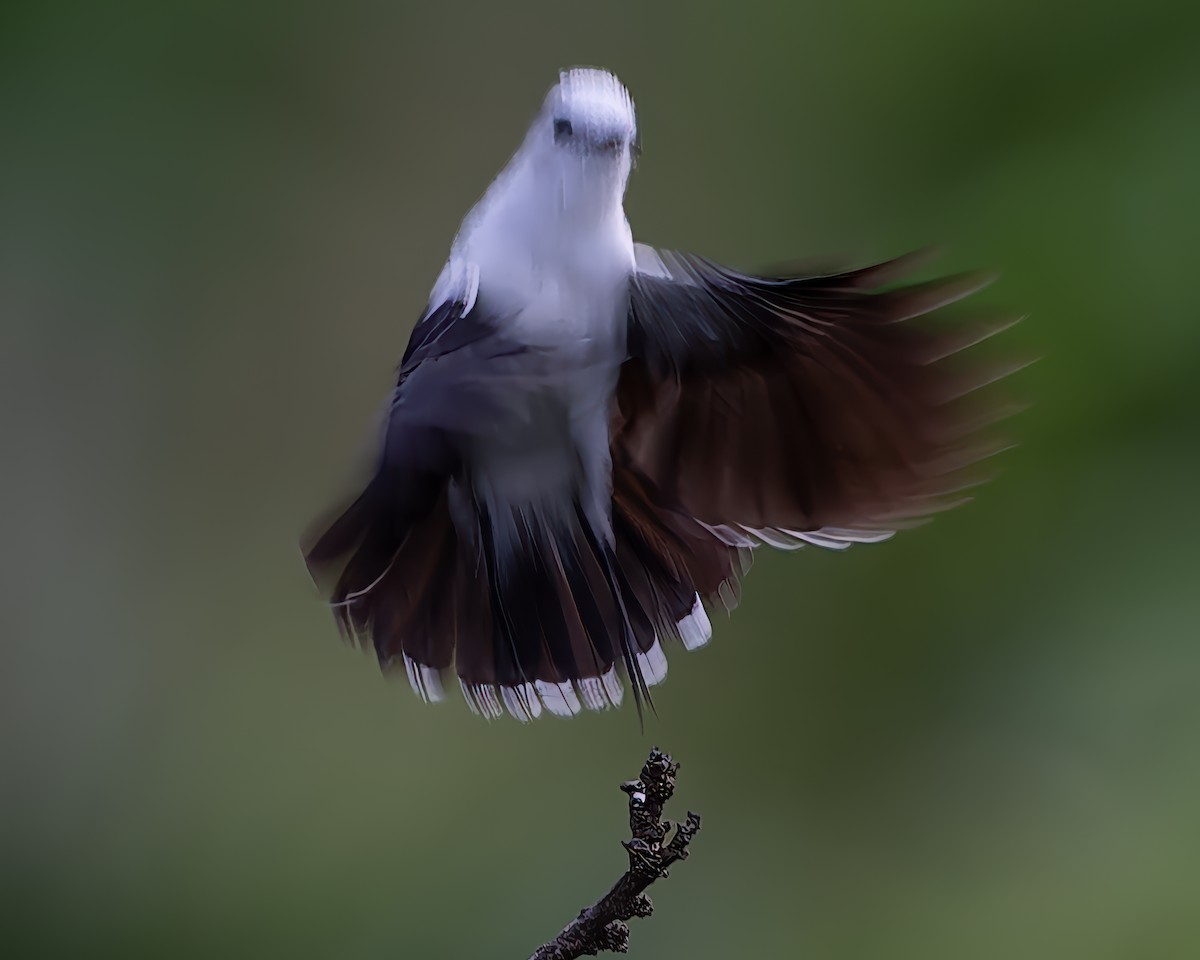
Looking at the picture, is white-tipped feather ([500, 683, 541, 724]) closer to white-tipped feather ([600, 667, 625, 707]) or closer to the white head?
white-tipped feather ([600, 667, 625, 707])

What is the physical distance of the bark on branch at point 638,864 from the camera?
0.50 m

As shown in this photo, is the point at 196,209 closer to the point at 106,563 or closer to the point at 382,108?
the point at 382,108

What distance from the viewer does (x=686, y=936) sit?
1019mm

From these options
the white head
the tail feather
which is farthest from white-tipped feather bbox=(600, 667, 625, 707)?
the white head

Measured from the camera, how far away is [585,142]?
514 millimetres

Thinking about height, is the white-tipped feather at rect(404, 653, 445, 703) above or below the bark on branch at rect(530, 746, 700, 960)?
above

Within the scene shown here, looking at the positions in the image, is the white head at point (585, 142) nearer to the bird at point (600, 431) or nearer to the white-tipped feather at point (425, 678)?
the bird at point (600, 431)

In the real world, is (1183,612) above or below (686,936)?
above

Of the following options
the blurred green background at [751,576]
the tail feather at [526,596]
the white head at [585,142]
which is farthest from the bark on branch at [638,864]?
the blurred green background at [751,576]

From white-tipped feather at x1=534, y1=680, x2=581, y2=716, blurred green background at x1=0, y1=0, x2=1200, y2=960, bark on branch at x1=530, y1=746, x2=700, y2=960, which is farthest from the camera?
blurred green background at x1=0, y1=0, x2=1200, y2=960

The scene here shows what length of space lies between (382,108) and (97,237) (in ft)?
1.08

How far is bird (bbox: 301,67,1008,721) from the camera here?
53cm

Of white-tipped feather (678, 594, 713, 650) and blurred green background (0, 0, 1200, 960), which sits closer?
white-tipped feather (678, 594, 713, 650)

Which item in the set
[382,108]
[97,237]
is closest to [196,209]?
[97,237]
